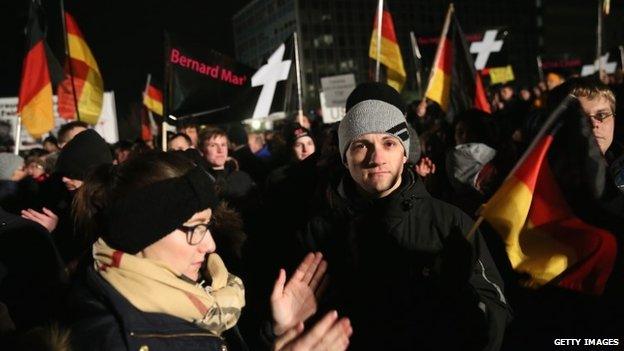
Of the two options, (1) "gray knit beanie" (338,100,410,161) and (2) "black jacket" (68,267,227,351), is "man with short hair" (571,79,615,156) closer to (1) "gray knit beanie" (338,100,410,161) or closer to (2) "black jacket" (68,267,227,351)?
(1) "gray knit beanie" (338,100,410,161)

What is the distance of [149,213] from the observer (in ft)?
5.71

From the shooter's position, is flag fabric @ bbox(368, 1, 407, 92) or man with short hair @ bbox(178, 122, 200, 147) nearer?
man with short hair @ bbox(178, 122, 200, 147)

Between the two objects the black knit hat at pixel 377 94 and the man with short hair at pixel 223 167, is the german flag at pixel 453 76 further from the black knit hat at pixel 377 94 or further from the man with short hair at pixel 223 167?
the black knit hat at pixel 377 94

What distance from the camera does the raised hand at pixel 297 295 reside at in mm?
1975

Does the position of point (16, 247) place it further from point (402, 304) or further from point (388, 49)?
point (388, 49)

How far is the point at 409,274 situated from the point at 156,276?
3.54 ft

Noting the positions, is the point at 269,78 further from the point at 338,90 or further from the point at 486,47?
the point at 486,47

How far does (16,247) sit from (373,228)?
1997 millimetres

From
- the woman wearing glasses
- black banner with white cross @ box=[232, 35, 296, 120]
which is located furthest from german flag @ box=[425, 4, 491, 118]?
the woman wearing glasses

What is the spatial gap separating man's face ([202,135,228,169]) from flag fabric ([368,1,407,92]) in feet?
10.3

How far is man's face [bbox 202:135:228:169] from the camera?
515 cm

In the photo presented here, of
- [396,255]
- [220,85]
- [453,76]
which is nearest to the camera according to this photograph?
[396,255]

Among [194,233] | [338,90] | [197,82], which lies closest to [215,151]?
[197,82]

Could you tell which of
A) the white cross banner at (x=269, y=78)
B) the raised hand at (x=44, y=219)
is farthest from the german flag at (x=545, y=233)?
the white cross banner at (x=269, y=78)
